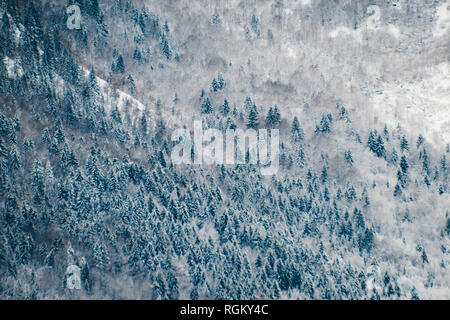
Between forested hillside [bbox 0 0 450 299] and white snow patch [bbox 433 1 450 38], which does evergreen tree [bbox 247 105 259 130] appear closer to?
forested hillside [bbox 0 0 450 299]

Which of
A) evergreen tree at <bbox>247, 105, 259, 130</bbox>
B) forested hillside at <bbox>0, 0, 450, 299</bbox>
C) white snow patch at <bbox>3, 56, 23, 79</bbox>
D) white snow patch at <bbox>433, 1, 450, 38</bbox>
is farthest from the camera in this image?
white snow patch at <bbox>433, 1, 450, 38</bbox>

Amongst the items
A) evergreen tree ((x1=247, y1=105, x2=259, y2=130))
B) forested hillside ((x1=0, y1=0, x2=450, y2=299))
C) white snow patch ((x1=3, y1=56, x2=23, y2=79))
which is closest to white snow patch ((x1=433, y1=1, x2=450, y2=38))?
forested hillside ((x1=0, y1=0, x2=450, y2=299))

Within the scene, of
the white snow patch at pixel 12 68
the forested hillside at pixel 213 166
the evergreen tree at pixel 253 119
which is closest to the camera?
the forested hillside at pixel 213 166

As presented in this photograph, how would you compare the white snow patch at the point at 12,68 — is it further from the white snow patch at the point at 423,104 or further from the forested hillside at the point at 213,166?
the white snow patch at the point at 423,104

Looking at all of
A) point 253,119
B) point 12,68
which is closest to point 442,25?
point 253,119

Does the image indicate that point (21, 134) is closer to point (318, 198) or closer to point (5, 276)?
point (5, 276)

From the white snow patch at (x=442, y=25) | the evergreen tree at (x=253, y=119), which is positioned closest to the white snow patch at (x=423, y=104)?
the white snow patch at (x=442, y=25)

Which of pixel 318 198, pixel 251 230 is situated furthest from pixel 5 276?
pixel 318 198

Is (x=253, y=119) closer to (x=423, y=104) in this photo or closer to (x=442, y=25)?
(x=423, y=104)

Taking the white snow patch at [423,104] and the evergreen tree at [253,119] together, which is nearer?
the evergreen tree at [253,119]
